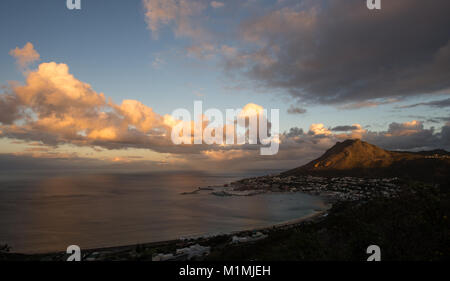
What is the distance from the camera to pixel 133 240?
34.6 m

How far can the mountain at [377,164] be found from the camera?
101 meters

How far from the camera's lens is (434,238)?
10180 millimetres

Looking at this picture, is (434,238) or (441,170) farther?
(441,170)

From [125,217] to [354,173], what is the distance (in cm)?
11991

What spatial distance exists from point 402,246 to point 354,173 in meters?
136

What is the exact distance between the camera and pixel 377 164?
443ft

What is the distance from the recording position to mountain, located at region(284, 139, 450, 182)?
101 m
